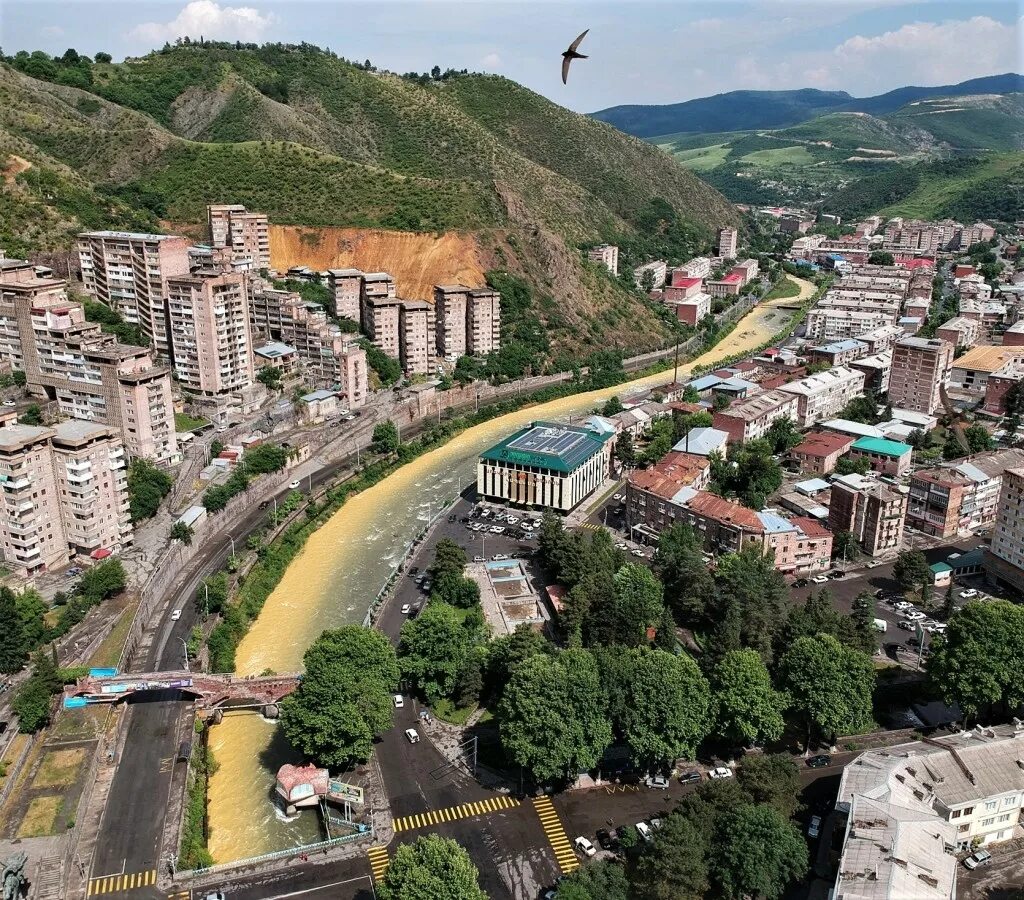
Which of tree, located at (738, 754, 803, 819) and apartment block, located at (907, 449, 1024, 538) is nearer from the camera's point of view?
tree, located at (738, 754, 803, 819)

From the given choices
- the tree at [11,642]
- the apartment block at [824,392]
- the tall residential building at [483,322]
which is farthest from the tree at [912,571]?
the tall residential building at [483,322]

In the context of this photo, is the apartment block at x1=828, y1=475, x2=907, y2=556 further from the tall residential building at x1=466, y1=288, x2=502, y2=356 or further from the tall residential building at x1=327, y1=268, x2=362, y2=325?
the tall residential building at x1=327, y1=268, x2=362, y2=325

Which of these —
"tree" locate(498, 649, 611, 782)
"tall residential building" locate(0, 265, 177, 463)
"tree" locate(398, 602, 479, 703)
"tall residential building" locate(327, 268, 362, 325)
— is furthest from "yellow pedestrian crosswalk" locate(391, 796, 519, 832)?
"tall residential building" locate(327, 268, 362, 325)

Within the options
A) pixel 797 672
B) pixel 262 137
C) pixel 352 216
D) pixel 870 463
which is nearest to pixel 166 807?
pixel 797 672

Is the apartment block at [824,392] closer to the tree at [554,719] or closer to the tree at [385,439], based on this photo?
the tree at [385,439]

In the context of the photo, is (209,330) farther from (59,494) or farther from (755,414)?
(755,414)

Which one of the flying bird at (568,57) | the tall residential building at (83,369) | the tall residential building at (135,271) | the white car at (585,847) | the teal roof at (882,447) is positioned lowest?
the white car at (585,847)
